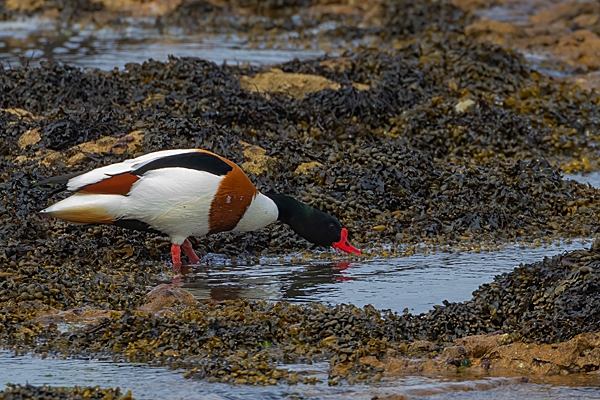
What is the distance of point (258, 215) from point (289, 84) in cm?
472

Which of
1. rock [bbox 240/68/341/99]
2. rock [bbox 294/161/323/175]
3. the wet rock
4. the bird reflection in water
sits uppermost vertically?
rock [bbox 240/68/341/99]

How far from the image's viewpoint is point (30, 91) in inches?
437

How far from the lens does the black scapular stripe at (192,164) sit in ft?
24.0

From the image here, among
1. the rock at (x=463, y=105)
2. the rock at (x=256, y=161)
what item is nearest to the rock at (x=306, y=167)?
the rock at (x=256, y=161)

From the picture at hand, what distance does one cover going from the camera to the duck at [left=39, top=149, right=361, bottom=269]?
7281 mm

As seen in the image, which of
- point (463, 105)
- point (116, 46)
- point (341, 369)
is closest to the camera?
point (341, 369)

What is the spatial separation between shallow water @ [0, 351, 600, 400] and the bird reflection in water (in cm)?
151

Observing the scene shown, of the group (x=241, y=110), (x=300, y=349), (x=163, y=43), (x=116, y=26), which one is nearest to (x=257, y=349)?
(x=300, y=349)

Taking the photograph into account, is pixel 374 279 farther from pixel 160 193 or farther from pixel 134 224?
pixel 134 224

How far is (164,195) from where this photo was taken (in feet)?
23.9

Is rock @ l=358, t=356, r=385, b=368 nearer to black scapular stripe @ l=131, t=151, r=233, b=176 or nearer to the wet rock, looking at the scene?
the wet rock

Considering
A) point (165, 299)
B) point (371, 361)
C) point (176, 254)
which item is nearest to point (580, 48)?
point (176, 254)

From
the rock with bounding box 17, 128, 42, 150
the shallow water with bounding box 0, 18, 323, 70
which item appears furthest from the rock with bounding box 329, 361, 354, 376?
the shallow water with bounding box 0, 18, 323, 70

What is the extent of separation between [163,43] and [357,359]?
13.9 metres
